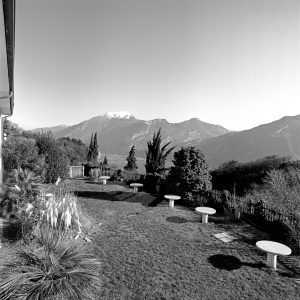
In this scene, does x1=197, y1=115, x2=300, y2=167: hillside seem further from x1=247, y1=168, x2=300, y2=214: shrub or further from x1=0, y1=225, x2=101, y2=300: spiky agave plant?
x1=0, y1=225, x2=101, y2=300: spiky agave plant

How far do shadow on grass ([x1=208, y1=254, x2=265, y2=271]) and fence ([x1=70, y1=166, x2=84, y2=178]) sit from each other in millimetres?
14867

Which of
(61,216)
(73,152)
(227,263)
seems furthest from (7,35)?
(73,152)

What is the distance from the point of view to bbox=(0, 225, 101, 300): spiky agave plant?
3.30m

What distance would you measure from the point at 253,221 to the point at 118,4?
10352 millimetres

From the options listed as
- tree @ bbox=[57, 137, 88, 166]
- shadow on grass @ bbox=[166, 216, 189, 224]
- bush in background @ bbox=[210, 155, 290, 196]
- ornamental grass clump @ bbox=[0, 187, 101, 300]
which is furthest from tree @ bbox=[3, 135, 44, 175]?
bush in background @ bbox=[210, 155, 290, 196]

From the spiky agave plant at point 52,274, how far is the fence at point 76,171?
1510 centimetres

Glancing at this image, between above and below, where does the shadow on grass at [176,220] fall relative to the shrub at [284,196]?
below

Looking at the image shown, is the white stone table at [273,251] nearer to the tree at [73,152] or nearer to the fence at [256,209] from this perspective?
the fence at [256,209]

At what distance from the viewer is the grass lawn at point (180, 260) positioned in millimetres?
4453

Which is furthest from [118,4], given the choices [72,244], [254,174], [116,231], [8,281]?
[254,174]

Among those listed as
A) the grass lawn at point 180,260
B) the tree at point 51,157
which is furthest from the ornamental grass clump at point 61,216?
the tree at point 51,157

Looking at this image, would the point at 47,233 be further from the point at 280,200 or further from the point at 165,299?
the point at 280,200

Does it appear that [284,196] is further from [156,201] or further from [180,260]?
[156,201]

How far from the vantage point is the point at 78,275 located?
3.58 metres
